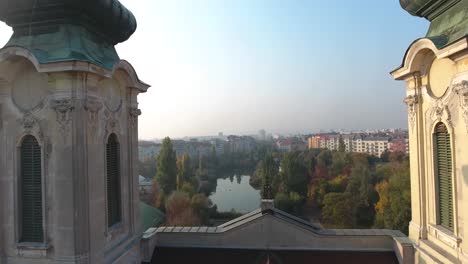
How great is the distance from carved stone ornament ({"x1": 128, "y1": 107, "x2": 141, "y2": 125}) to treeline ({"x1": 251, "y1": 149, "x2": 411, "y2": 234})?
49.4 feet

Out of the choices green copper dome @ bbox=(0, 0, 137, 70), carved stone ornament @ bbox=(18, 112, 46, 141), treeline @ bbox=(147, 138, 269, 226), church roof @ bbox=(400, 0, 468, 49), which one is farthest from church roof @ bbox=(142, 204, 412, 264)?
treeline @ bbox=(147, 138, 269, 226)

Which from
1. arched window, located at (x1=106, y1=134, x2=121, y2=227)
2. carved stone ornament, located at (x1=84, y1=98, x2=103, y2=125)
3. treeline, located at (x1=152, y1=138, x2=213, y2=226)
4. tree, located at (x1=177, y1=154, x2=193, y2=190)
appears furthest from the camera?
tree, located at (x1=177, y1=154, x2=193, y2=190)

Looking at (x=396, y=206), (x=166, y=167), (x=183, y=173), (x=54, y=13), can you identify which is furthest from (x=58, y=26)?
(x=183, y=173)

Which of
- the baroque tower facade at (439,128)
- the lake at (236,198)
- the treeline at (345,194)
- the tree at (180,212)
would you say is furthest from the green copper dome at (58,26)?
the lake at (236,198)

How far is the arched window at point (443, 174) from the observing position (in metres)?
7.69

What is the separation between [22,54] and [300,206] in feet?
138

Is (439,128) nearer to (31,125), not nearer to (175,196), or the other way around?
(31,125)

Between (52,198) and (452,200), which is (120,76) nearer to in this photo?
(52,198)

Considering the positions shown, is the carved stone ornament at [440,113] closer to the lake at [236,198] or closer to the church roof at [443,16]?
the church roof at [443,16]

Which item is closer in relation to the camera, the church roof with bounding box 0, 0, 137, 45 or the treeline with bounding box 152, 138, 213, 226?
the church roof with bounding box 0, 0, 137, 45

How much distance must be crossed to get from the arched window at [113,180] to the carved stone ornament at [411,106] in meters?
A: 7.59

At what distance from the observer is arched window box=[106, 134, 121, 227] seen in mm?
8805

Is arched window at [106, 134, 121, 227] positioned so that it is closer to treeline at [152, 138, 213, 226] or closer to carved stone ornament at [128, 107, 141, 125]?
carved stone ornament at [128, 107, 141, 125]

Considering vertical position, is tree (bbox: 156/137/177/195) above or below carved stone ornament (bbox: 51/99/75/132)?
below
